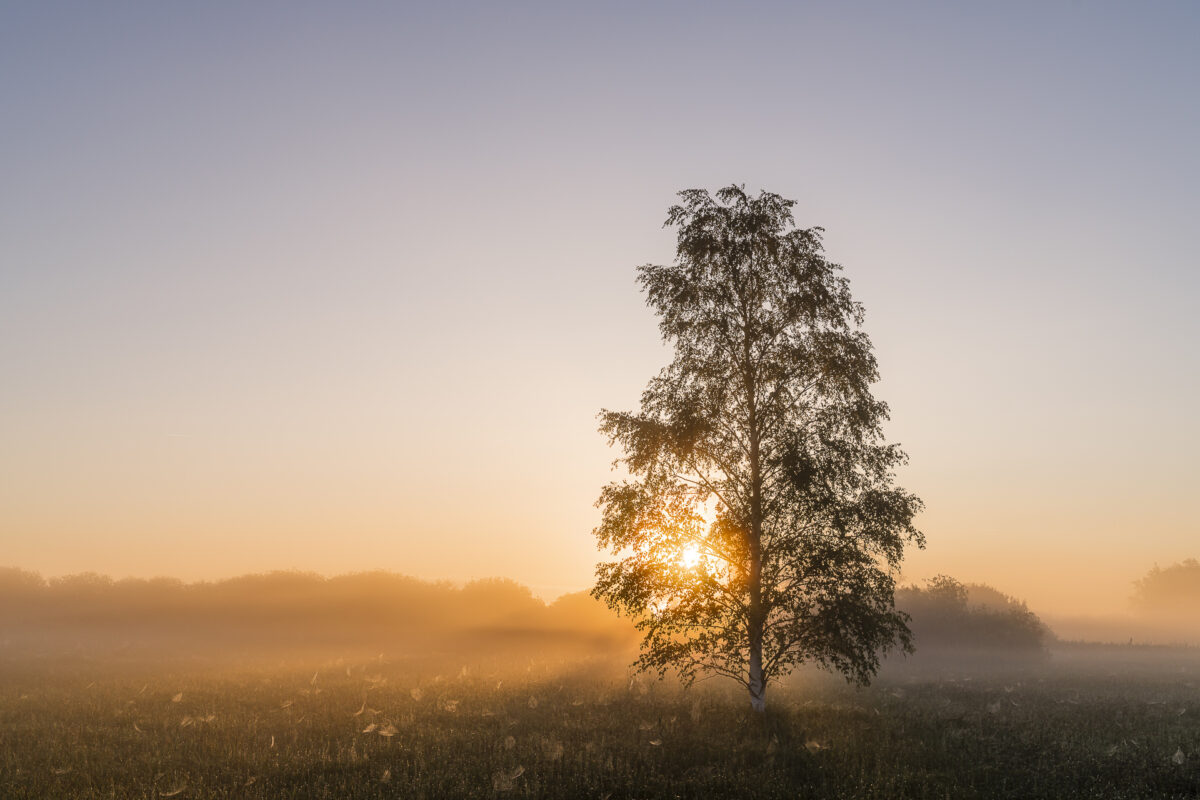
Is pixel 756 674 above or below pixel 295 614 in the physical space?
above

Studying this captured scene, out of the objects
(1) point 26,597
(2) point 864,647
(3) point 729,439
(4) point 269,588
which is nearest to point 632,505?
(3) point 729,439

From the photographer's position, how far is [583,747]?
1652cm

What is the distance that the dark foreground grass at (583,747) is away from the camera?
44.9 ft

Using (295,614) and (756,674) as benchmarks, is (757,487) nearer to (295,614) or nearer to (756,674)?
(756,674)

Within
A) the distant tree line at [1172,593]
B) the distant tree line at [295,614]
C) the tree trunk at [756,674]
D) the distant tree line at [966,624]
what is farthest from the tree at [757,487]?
the distant tree line at [1172,593]

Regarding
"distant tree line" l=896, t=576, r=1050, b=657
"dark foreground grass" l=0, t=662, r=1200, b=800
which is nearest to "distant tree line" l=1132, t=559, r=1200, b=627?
"distant tree line" l=896, t=576, r=1050, b=657

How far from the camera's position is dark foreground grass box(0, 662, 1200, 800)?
44.9 feet

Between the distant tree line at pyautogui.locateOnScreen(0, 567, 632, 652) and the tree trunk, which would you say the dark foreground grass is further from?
the distant tree line at pyautogui.locateOnScreen(0, 567, 632, 652)

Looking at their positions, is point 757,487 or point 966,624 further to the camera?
point 966,624

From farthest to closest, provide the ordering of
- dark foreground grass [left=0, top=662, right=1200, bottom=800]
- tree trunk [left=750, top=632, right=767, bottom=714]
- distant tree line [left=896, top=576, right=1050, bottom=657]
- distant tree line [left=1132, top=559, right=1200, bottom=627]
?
distant tree line [left=1132, top=559, right=1200, bottom=627], distant tree line [left=896, top=576, right=1050, bottom=657], tree trunk [left=750, top=632, right=767, bottom=714], dark foreground grass [left=0, top=662, right=1200, bottom=800]

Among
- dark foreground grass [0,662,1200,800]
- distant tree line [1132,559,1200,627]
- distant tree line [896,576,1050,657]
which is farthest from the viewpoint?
distant tree line [1132,559,1200,627]

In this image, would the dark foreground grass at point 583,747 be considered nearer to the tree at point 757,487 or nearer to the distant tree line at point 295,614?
the tree at point 757,487

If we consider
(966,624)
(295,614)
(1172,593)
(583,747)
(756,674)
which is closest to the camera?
(583,747)

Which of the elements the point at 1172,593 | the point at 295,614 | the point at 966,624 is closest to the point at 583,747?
the point at 966,624
